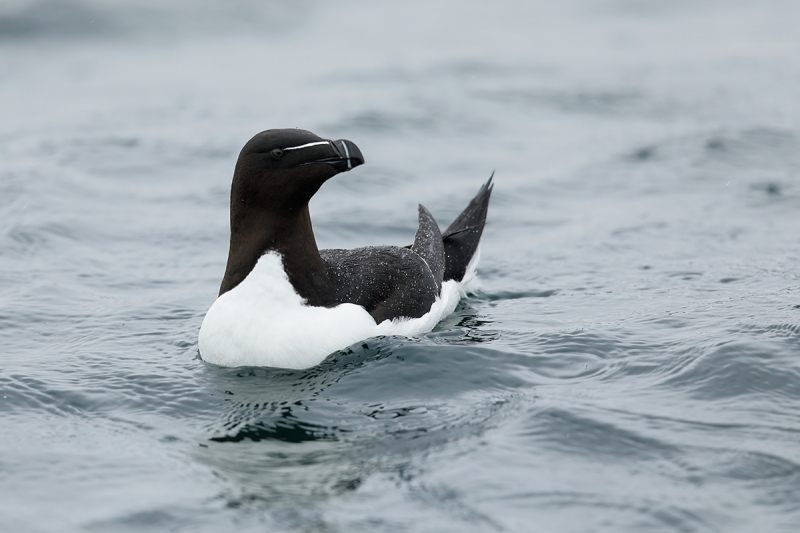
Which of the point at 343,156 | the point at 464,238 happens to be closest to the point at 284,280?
the point at 343,156

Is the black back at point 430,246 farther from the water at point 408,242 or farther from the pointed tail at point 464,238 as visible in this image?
the water at point 408,242

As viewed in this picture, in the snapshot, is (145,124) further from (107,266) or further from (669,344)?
(669,344)

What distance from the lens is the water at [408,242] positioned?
16.3 ft

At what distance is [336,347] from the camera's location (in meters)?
6.62

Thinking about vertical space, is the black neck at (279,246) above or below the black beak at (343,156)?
below

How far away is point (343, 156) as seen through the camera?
6477mm

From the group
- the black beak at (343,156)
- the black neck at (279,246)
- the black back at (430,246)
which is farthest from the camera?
the black back at (430,246)

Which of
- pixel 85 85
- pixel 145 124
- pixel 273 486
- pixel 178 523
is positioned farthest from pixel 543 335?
pixel 85 85

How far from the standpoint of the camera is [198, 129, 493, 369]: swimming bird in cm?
651

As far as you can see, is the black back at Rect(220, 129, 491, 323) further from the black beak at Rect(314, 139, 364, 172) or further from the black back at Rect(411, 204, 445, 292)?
the black back at Rect(411, 204, 445, 292)

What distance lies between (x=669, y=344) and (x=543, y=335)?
2.84 feet

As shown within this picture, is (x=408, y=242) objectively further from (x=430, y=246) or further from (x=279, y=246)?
(x=279, y=246)

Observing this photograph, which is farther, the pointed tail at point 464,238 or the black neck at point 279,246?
the pointed tail at point 464,238

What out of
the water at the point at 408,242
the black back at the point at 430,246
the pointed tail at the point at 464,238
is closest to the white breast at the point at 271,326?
the water at the point at 408,242
